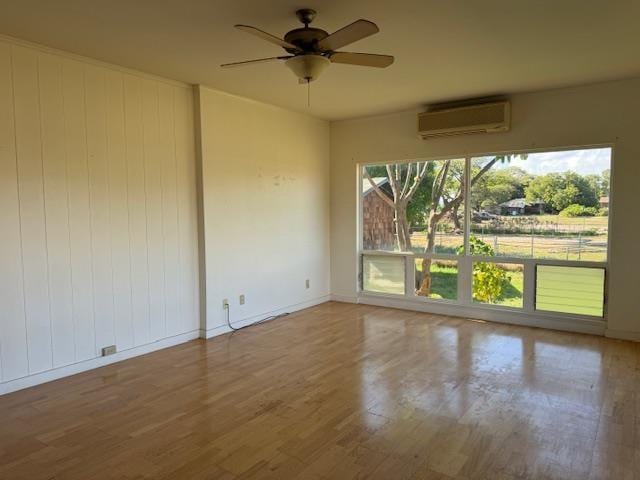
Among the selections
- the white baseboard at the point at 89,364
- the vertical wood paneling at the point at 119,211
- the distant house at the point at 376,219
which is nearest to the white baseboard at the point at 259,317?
the white baseboard at the point at 89,364

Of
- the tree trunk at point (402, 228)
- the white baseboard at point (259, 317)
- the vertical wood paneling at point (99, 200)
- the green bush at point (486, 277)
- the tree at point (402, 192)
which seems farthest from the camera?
the tree trunk at point (402, 228)

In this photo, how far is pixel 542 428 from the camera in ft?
8.75

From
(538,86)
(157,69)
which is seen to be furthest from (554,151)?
(157,69)

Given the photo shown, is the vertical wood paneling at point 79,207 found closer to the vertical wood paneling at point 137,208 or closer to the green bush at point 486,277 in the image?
the vertical wood paneling at point 137,208

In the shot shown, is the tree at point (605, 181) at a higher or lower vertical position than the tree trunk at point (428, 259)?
higher

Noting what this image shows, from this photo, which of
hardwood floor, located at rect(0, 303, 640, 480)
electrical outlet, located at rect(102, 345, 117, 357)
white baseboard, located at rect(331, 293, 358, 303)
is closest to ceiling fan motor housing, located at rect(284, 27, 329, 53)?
hardwood floor, located at rect(0, 303, 640, 480)

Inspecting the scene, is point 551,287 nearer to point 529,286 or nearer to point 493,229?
point 529,286

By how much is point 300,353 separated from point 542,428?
210cm

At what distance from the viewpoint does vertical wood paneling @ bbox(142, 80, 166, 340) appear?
4043 mm

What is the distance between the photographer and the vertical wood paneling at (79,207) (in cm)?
349

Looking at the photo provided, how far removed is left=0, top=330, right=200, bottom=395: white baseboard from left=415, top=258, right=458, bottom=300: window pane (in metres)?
2.93

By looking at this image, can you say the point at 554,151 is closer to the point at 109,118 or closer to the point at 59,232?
the point at 109,118

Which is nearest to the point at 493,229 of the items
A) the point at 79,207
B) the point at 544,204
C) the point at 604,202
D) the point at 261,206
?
the point at 544,204

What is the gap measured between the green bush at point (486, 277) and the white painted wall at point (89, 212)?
3.27 metres
